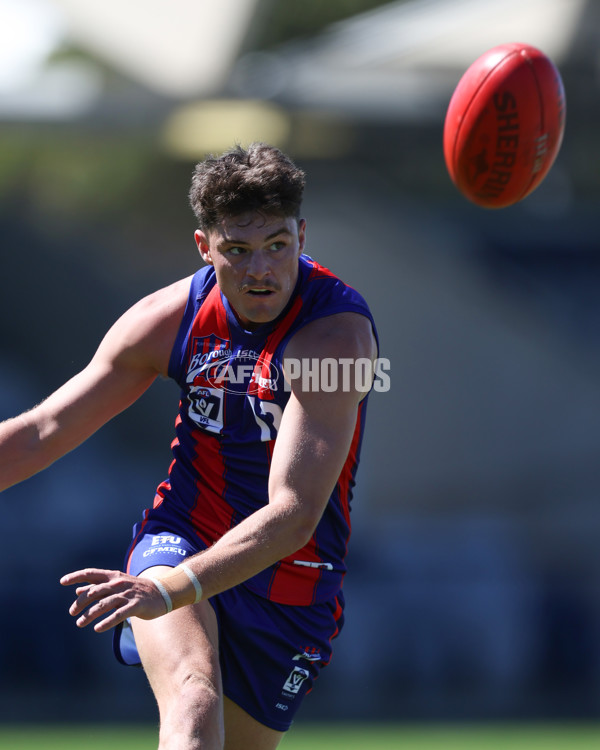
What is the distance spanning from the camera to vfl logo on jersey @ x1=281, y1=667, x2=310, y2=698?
3.71 meters

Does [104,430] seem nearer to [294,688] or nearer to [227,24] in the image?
[227,24]

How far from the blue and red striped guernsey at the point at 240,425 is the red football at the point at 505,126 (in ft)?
→ 4.52

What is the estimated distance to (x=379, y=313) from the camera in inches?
569

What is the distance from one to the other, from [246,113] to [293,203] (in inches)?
361

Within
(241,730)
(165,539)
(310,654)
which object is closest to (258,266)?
(165,539)

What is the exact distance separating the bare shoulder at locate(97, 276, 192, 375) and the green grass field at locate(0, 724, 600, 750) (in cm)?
455

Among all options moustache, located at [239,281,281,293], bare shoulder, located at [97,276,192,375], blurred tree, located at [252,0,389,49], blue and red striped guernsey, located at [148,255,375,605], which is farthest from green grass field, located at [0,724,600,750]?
blurred tree, located at [252,0,389,49]

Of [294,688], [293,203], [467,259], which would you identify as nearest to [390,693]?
[467,259]

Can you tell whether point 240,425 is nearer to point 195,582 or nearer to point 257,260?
point 257,260

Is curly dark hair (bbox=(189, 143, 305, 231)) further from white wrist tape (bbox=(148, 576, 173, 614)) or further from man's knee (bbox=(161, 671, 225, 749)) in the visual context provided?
man's knee (bbox=(161, 671, 225, 749))

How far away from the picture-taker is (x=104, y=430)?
13.7m

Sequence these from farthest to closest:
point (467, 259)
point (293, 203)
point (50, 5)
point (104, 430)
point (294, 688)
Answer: point (467, 259), point (104, 430), point (50, 5), point (294, 688), point (293, 203)

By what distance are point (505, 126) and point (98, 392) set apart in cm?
207

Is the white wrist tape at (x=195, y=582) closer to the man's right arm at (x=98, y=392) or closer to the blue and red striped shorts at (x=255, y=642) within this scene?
the blue and red striped shorts at (x=255, y=642)
